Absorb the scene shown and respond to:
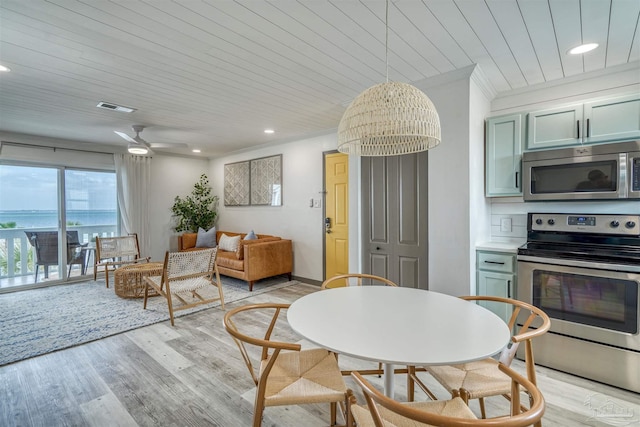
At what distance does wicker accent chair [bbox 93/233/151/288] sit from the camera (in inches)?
186

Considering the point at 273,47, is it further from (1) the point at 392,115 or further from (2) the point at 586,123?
(2) the point at 586,123

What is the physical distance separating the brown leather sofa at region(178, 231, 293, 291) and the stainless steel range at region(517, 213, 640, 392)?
338 centimetres

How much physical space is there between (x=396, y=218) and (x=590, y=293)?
1592 mm

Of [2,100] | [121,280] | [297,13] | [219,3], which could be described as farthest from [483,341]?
[2,100]

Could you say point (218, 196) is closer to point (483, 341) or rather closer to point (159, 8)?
point (159, 8)

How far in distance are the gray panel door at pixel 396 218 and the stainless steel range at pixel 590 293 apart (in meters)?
0.85

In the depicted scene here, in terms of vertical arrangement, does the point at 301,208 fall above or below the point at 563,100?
below

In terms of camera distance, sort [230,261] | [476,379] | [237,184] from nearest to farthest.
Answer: [476,379], [230,261], [237,184]

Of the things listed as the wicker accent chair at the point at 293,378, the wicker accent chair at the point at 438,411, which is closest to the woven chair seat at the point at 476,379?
the wicker accent chair at the point at 438,411

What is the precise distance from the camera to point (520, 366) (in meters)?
2.37

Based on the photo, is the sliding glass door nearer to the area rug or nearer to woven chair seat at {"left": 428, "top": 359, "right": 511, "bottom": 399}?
the area rug

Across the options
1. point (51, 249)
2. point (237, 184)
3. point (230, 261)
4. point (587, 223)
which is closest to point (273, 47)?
point (587, 223)

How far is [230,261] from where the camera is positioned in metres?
4.81

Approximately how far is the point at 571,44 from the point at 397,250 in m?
2.12
